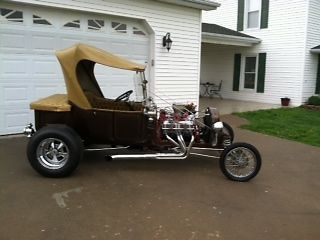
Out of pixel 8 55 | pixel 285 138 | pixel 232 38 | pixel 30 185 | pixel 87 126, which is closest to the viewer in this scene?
pixel 30 185

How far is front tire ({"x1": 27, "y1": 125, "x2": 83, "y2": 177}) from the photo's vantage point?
5.12 meters

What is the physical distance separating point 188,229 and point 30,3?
237 inches

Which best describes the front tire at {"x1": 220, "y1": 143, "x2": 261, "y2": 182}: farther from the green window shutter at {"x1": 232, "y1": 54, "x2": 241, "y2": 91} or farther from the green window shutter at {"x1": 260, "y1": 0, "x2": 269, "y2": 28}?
the green window shutter at {"x1": 232, "y1": 54, "x2": 241, "y2": 91}

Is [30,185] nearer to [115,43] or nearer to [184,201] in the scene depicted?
[184,201]

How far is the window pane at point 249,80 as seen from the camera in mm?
17156

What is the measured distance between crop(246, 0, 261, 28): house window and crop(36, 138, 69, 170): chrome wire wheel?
13.8m

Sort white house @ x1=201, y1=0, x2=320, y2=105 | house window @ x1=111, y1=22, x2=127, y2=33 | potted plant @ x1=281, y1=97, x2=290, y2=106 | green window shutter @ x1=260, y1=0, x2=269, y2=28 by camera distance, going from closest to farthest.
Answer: house window @ x1=111, y1=22, x2=127, y2=33
white house @ x1=201, y1=0, x2=320, y2=105
potted plant @ x1=281, y1=97, x2=290, y2=106
green window shutter @ x1=260, y1=0, x2=269, y2=28

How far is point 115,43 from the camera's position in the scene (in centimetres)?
939

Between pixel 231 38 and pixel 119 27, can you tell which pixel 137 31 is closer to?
pixel 119 27

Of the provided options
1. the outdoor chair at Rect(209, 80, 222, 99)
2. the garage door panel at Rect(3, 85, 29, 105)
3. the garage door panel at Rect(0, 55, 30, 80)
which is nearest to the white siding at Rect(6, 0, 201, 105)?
the garage door panel at Rect(0, 55, 30, 80)

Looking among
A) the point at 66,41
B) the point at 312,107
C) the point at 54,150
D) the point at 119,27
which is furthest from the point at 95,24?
the point at 312,107

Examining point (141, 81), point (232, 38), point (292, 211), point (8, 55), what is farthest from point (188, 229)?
point (232, 38)

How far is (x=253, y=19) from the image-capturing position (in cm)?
1728

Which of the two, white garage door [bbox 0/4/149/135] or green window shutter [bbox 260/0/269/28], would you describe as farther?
green window shutter [bbox 260/0/269/28]
